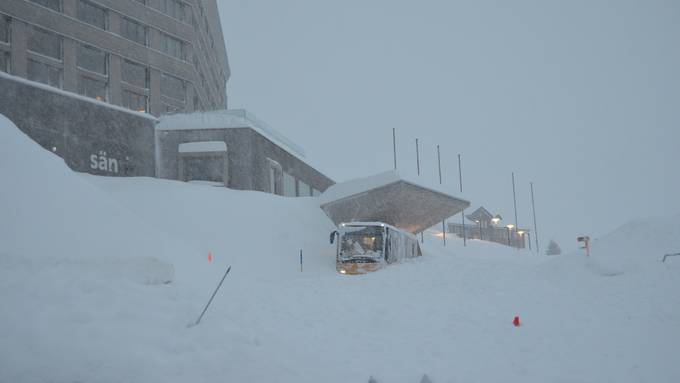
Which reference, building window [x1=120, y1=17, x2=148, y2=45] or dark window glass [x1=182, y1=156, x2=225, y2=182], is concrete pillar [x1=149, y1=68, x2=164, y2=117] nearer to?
building window [x1=120, y1=17, x2=148, y2=45]

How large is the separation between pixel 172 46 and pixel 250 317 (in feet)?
117

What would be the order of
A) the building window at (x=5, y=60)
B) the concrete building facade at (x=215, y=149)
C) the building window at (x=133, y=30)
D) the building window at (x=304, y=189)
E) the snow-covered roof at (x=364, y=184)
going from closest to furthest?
the snow-covered roof at (x=364, y=184) → the concrete building facade at (x=215, y=149) → the building window at (x=5, y=60) → the building window at (x=304, y=189) → the building window at (x=133, y=30)

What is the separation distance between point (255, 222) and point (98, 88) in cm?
1867

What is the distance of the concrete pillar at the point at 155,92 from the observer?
118 ft

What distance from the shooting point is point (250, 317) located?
7.41 m

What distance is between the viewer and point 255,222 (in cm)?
2242

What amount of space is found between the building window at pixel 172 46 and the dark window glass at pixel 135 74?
2.68 m

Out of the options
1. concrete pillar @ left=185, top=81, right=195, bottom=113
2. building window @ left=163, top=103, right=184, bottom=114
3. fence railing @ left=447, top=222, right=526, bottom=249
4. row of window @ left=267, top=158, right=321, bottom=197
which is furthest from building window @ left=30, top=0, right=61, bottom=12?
fence railing @ left=447, top=222, right=526, bottom=249

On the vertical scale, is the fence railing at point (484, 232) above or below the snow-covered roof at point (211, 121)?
below

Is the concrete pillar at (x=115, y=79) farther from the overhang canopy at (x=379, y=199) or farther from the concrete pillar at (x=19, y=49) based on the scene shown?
the overhang canopy at (x=379, y=199)

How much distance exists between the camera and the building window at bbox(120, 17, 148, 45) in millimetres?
34844

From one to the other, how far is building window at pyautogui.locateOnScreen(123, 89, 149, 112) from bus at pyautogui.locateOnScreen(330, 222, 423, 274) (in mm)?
22450

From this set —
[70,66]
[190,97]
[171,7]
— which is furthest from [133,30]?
[190,97]

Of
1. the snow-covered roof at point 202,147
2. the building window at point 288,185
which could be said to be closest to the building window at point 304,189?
the building window at point 288,185
